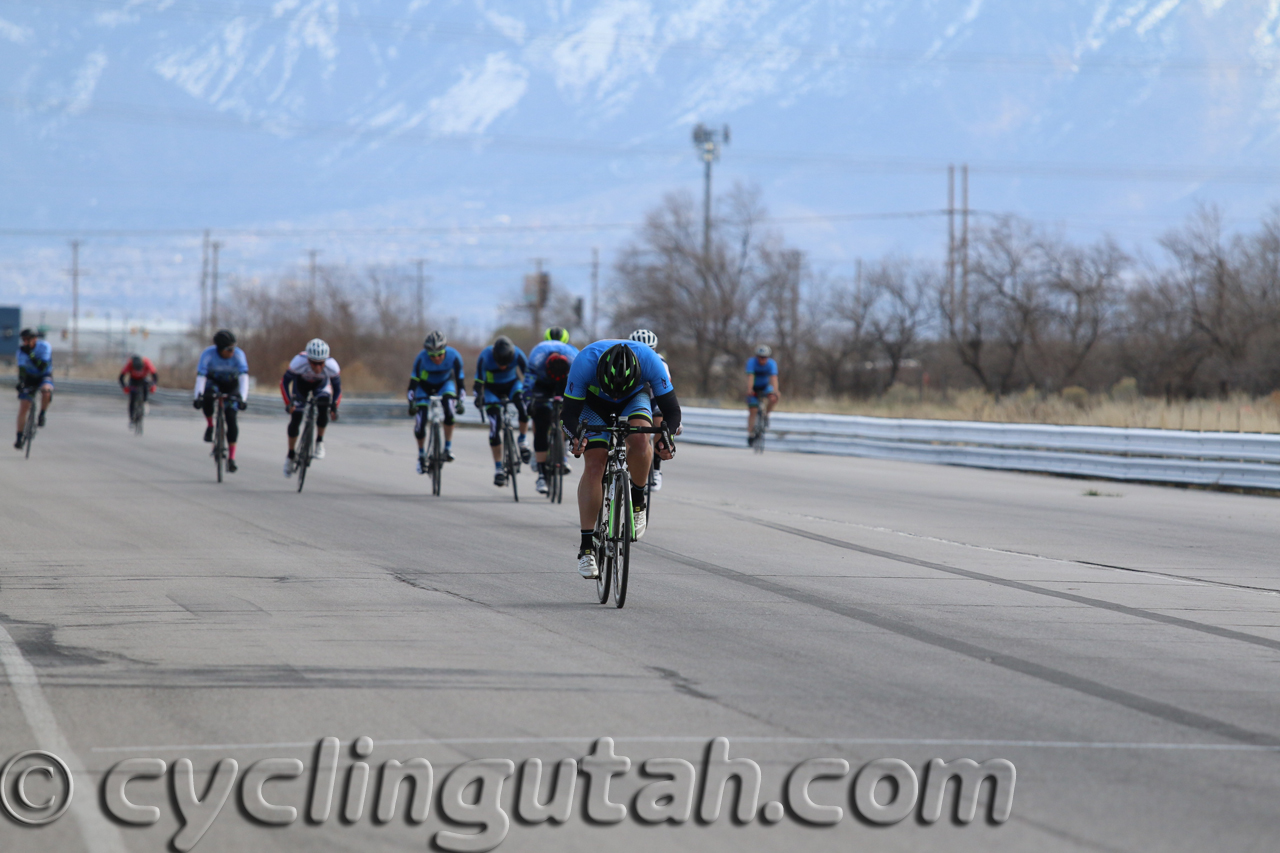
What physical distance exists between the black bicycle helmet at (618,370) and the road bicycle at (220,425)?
10.1 meters

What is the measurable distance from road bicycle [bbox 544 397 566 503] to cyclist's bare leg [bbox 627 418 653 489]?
6595mm

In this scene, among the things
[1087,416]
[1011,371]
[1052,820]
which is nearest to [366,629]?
[1052,820]

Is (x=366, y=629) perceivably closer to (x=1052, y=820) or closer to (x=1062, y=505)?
(x=1052, y=820)

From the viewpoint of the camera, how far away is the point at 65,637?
26.5 ft

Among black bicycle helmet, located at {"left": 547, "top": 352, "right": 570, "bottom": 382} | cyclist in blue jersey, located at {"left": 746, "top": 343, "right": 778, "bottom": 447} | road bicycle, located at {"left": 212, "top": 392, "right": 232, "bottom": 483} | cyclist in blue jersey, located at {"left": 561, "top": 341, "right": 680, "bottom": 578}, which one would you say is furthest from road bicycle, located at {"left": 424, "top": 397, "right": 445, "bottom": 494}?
cyclist in blue jersey, located at {"left": 746, "top": 343, "right": 778, "bottom": 447}

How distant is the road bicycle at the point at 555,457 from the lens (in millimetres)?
16562

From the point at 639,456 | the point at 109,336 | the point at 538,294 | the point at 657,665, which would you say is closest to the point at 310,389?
the point at 639,456

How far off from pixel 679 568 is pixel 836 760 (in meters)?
5.62

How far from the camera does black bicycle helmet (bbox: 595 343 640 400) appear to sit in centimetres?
965

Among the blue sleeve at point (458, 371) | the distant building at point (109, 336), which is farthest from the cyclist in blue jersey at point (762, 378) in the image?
the distant building at point (109, 336)

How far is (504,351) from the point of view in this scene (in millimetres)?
17203

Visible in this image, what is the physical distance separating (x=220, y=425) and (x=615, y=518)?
35.4 feet

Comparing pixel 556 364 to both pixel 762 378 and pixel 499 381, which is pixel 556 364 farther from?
pixel 762 378

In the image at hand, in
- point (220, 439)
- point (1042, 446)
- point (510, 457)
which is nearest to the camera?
point (510, 457)
